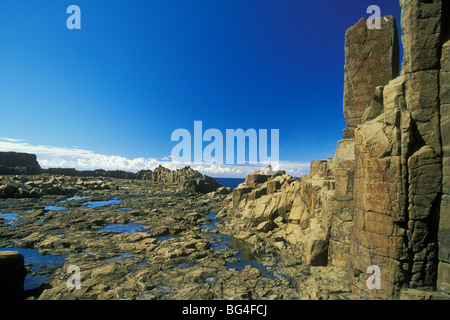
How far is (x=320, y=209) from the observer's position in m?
11.5

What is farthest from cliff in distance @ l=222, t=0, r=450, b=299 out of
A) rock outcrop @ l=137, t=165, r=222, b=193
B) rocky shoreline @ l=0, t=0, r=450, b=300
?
rock outcrop @ l=137, t=165, r=222, b=193

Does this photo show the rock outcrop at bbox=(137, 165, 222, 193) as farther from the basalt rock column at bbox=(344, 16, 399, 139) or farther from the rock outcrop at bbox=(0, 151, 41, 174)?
the rock outcrop at bbox=(0, 151, 41, 174)

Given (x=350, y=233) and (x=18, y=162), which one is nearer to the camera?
(x=350, y=233)

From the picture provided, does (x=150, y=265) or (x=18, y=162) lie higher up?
(x=18, y=162)

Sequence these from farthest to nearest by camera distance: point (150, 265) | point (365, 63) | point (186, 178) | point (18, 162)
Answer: point (18, 162) < point (186, 178) < point (150, 265) < point (365, 63)

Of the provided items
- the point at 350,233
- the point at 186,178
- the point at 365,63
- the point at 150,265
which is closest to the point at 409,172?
the point at 350,233

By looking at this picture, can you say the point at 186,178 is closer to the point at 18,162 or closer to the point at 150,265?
the point at 150,265

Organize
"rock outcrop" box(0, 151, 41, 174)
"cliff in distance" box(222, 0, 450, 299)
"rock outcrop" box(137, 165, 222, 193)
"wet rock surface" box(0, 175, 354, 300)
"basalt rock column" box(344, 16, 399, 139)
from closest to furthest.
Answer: "cliff in distance" box(222, 0, 450, 299) < "wet rock surface" box(0, 175, 354, 300) < "basalt rock column" box(344, 16, 399, 139) < "rock outcrop" box(137, 165, 222, 193) < "rock outcrop" box(0, 151, 41, 174)

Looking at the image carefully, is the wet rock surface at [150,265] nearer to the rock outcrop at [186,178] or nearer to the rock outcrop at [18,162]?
the rock outcrop at [186,178]

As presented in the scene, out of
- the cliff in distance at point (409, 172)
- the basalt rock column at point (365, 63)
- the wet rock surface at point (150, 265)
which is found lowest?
the wet rock surface at point (150, 265)

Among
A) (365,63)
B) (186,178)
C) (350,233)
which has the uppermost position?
(365,63)

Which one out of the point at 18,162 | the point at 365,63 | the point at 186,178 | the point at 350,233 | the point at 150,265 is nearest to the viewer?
the point at 350,233

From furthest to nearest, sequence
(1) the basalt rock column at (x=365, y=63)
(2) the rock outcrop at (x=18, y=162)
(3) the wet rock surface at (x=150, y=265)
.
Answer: (2) the rock outcrop at (x=18, y=162) → (1) the basalt rock column at (x=365, y=63) → (3) the wet rock surface at (x=150, y=265)

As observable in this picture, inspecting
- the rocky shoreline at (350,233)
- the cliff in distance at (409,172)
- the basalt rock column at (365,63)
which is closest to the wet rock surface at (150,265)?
the rocky shoreline at (350,233)
